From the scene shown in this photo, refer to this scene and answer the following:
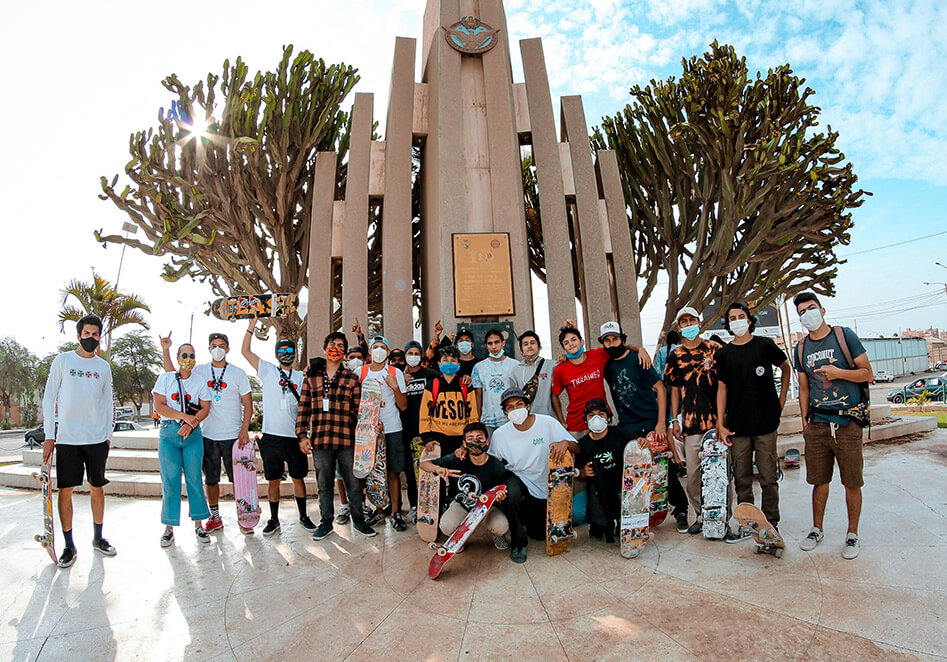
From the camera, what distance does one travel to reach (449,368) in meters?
5.25

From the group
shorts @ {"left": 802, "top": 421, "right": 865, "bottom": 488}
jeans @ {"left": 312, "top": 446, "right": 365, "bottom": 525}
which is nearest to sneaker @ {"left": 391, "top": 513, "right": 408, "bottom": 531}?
jeans @ {"left": 312, "top": 446, "right": 365, "bottom": 525}

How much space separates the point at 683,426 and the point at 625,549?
1222 millimetres

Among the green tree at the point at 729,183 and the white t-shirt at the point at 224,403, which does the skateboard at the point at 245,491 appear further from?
the green tree at the point at 729,183

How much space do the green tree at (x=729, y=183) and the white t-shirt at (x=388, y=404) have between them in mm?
8617

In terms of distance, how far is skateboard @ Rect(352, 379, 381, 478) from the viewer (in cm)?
513

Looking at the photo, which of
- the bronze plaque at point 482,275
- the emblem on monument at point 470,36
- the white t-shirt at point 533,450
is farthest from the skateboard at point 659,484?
the emblem on monument at point 470,36

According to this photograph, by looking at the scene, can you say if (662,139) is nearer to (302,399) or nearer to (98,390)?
(302,399)

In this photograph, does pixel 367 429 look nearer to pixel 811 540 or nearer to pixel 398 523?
pixel 398 523

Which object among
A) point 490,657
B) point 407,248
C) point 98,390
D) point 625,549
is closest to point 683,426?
point 625,549

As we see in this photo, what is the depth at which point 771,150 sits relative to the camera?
10.2 meters

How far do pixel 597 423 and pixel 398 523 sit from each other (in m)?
2.18

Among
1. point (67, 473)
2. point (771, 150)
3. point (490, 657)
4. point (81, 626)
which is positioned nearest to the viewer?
point (490, 657)

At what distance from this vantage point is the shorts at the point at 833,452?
13.2 feet

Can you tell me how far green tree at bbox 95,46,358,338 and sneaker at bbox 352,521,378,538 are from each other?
8.62 m
